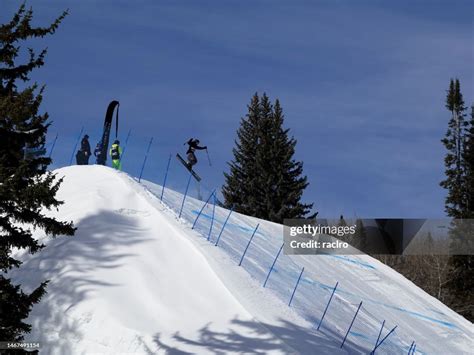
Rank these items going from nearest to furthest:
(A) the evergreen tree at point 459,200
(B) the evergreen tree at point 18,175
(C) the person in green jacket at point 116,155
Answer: (B) the evergreen tree at point 18,175 → (C) the person in green jacket at point 116,155 → (A) the evergreen tree at point 459,200

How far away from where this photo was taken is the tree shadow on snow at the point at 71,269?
18.1 meters

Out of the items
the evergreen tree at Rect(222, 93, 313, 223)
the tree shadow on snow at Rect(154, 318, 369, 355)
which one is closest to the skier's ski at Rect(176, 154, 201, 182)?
the tree shadow on snow at Rect(154, 318, 369, 355)

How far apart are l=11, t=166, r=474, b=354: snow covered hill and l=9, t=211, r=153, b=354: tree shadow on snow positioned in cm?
3

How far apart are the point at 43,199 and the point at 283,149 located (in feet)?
138

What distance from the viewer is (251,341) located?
17688mm

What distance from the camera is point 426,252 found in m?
73.8

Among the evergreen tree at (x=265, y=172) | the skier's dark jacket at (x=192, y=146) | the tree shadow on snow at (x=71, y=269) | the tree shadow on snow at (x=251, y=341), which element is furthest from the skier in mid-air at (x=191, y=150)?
the evergreen tree at (x=265, y=172)

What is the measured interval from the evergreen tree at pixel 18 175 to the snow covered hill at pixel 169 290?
2.49m

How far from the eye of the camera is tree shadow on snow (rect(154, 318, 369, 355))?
1729 cm

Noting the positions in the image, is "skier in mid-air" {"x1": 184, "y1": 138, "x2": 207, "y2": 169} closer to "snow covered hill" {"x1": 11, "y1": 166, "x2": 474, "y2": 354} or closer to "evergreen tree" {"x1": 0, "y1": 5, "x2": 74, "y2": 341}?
"snow covered hill" {"x1": 11, "y1": 166, "x2": 474, "y2": 354}

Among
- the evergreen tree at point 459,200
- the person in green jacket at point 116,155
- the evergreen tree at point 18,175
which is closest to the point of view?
the evergreen tree at point 18,175

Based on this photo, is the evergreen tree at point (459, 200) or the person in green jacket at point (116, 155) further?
the evergreen tree at point (459, 200)

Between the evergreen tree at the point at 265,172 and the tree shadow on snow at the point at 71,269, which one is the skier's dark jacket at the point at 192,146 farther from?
the evergreen tree at the point at 265,172

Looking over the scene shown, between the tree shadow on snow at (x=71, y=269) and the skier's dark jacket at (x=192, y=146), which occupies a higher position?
the skier's dark jacket at (x=192, y=146)
